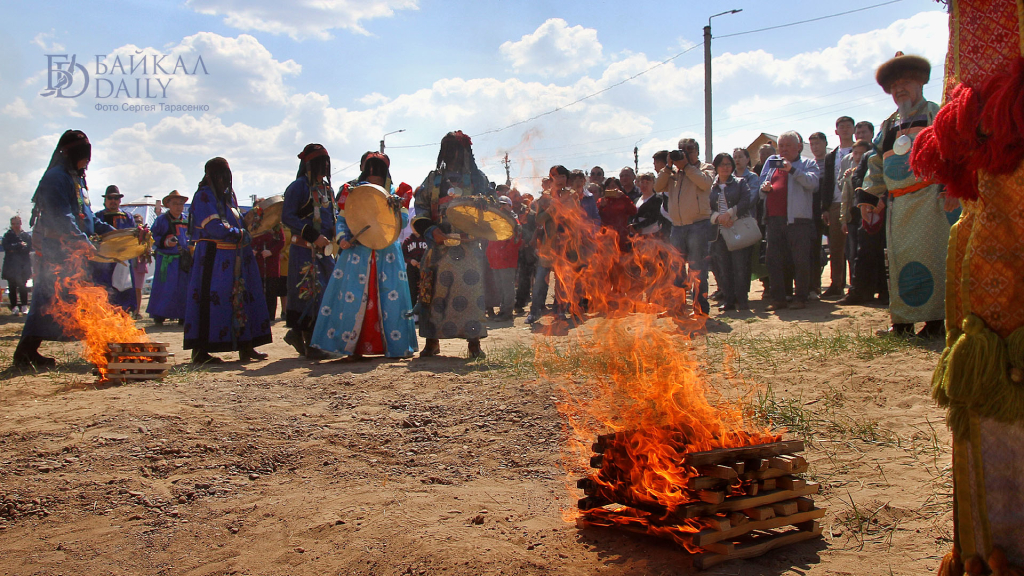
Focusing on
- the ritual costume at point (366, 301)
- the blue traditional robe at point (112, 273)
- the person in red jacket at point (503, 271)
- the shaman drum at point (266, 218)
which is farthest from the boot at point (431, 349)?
the blue traditional robe at point (112, 273)

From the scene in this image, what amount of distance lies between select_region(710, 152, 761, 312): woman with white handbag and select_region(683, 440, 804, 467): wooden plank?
667 cm

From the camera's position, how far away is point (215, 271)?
25.1ft

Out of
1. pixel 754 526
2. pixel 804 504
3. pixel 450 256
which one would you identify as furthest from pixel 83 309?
pixel 804 504

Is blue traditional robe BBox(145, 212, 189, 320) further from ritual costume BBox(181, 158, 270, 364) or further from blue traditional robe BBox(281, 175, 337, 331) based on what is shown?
blue traditional robe BBox(281, 175, 337, 331)

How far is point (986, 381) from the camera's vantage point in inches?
82.4

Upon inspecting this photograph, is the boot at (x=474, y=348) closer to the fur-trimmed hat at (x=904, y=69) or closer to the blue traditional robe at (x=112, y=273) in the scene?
the fur-trimmed hat at (x=904, y=69)

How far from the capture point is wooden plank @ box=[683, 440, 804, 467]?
2684 mm

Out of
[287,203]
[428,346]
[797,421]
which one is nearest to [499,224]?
[428,346]

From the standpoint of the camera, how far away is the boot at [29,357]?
7.31 metres

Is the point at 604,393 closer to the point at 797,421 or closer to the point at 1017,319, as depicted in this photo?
the point at 797,421

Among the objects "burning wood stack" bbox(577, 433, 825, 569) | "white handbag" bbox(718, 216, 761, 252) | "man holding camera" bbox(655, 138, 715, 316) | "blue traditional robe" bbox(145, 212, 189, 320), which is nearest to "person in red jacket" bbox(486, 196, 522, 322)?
"man holding camera" bbox(655, 138, 715, 316)

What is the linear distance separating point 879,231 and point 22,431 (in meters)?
8.33

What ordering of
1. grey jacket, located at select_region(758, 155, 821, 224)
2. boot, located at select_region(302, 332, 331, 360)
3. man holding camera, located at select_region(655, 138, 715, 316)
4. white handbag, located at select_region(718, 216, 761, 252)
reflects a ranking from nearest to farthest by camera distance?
boot, located at select_region(302, 332, 331, 360) < grey jacket, located at select_region(758, 155, 821, 224) < man holding camera, located at select_region(655, 138, 715, 316) < white handbag, located at select_region(718, 216, 761, 252)

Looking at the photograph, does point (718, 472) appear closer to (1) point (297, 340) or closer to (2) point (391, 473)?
(2) point (391, 473)
